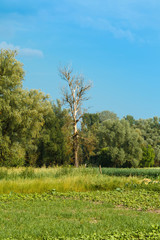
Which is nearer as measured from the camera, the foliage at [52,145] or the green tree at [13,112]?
the green tree at [13,112]

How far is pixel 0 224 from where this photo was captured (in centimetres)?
700

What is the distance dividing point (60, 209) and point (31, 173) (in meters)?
8.64

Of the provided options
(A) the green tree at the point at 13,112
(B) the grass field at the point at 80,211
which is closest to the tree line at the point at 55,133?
(A) the green tree at the point at 13,112

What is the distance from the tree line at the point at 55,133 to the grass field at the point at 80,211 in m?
15.5

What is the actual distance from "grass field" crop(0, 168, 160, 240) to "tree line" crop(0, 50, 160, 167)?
50.8 ft

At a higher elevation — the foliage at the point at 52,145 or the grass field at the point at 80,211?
the foliage at the point at 52,145

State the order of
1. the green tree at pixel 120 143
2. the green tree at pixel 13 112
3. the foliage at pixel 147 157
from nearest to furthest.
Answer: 1. the green tree at pixel 13 112
2. the green tree at pixel 120 143
3. the foliage at pixel 147 157

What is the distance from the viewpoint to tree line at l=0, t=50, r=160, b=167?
94.0 feet

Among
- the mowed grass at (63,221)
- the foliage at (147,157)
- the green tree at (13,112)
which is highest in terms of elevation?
the green tree at (13,112)

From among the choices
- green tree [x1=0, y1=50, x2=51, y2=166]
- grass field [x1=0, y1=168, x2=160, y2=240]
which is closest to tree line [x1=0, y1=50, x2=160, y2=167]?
green tree [x1=0, y1=50, x2=51, y2=166]

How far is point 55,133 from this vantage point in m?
40.5

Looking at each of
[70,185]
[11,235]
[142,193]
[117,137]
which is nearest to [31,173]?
[70,185]

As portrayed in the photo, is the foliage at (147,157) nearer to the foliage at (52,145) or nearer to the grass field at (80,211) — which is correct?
the foliage at (52,145)

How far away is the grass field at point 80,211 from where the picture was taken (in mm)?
6090
